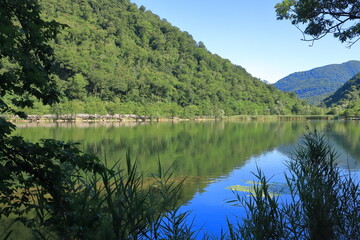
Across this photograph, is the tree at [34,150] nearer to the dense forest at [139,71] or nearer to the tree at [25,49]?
the tree at [25,49]

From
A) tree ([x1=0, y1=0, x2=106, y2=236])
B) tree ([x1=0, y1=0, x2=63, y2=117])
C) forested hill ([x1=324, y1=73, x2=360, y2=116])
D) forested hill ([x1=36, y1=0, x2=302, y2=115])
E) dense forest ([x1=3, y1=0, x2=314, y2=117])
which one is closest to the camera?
tree ([x1=0, y1=0, x2=63, y2=117])

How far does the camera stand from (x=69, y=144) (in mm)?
3311

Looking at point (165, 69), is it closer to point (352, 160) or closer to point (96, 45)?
point (96, 45)

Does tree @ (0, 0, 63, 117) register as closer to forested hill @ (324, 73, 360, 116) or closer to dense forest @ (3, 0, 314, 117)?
dense forest @ (3, 0, 314, 117)

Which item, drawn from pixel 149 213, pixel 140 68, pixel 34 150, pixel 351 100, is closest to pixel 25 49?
pixel 34 150

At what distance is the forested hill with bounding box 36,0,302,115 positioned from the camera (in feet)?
298

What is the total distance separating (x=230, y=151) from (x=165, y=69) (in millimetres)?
111432

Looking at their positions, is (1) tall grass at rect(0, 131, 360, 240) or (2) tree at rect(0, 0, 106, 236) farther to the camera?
(2) tree at rect(0, 0, 106, 236)

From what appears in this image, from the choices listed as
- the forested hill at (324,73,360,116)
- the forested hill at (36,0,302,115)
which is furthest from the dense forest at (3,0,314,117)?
the forested hill at (324,73,360,116)

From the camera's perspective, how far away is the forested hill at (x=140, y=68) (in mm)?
90750

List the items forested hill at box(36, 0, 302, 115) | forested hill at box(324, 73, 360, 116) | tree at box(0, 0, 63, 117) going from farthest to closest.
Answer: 1. forested hill at box(324, 73, 360, 116)
2. forested hill at box(36, 0, 302, 115)
3. tree at box(0, 0, 63, 117)

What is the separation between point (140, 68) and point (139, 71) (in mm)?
3342

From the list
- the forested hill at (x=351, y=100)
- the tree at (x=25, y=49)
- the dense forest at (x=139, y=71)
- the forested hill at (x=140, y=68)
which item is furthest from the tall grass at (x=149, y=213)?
the forested hill at (x=351, y=100)

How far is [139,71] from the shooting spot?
117125 millimetres
